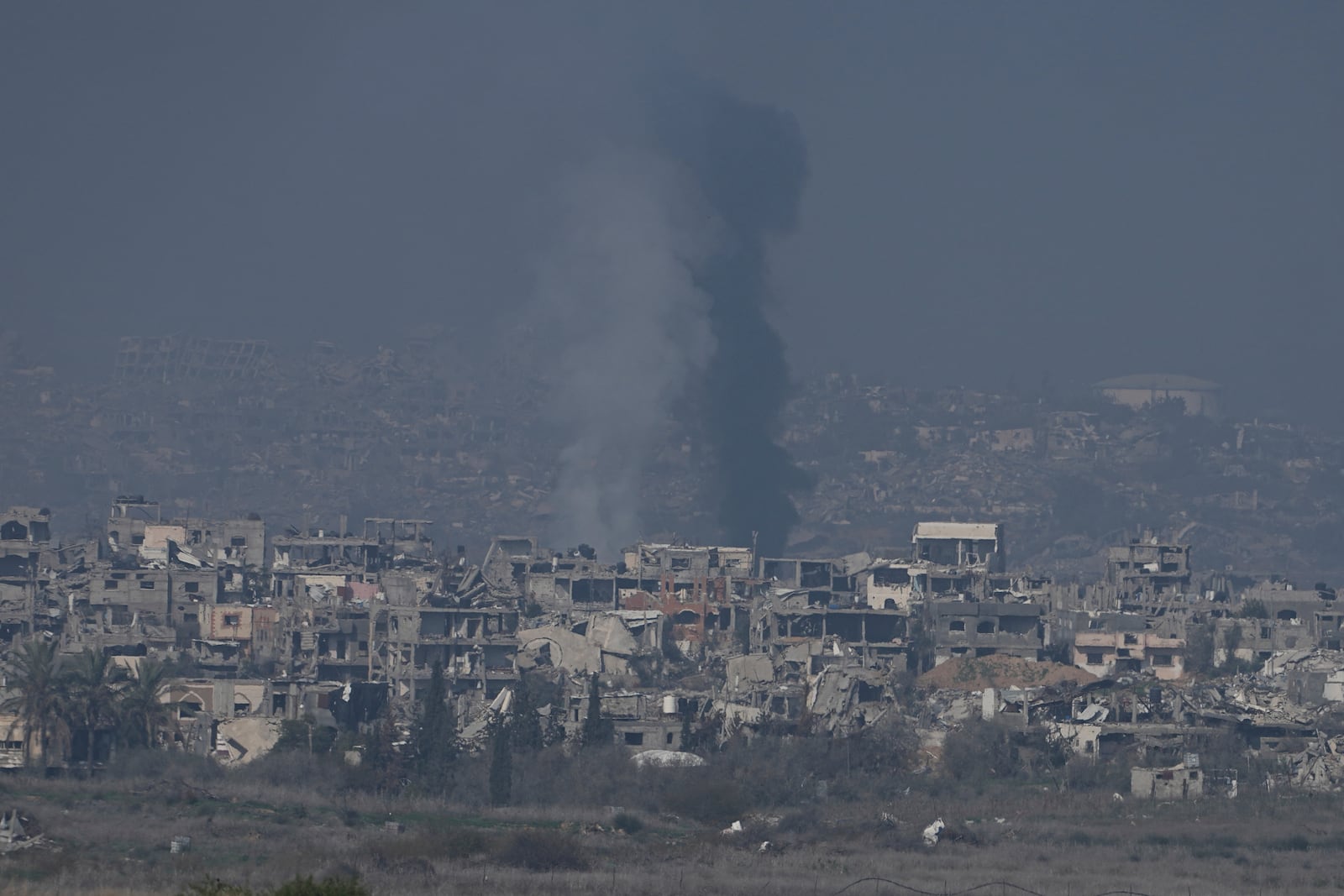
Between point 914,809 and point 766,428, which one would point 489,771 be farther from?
point 766,428

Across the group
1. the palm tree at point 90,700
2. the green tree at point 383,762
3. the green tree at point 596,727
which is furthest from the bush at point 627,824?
the palm tree at point 90,700

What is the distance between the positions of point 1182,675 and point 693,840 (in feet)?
92.1

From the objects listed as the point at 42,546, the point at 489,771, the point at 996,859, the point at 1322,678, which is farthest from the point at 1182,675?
the point at 42,546

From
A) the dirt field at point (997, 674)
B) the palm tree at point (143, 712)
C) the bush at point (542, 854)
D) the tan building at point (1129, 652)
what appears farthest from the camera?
the tan building at point (1129, 652)

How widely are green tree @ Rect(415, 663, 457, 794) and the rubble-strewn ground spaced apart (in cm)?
174

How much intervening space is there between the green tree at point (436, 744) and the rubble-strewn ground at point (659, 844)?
1.74m

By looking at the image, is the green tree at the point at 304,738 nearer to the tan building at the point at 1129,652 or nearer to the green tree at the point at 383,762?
the green tree at the point at 383,762

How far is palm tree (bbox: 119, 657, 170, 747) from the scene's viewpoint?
48500mm

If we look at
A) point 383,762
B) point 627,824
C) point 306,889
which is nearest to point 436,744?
point 383,762

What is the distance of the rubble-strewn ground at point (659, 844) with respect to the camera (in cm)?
3341

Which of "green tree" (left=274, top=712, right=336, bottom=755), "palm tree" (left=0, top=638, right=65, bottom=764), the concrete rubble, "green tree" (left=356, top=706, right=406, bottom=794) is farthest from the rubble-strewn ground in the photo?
the concrete rubble

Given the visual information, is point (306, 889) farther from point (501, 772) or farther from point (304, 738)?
point (304, 738)

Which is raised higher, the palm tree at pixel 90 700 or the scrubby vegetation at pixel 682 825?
the palm tree at pixel 90 700

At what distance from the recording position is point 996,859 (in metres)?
36.8
